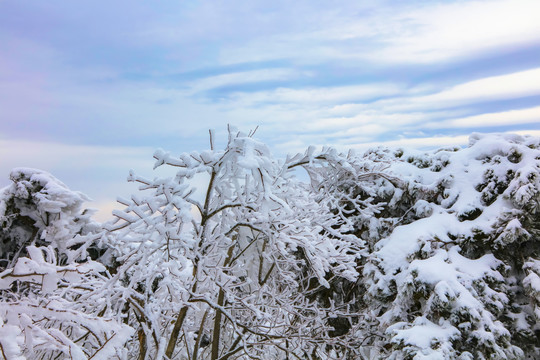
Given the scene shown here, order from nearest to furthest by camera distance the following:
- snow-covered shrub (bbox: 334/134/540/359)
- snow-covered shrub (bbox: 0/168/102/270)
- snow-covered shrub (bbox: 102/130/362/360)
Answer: snow-covered shrub (bbox: 102/130/362/360), snow-covered shrub (bbox: 334/134/540/359), snow-covered shrub (bbox: 0/168/102/270)

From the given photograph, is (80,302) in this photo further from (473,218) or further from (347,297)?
(473,218)

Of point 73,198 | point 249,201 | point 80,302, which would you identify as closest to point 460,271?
point 249,201

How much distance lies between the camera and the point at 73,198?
7.12 meters

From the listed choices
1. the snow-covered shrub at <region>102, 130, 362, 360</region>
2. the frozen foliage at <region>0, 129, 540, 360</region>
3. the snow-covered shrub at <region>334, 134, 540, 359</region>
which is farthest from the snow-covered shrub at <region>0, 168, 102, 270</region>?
the snow-covered shrub at <region>334, 134, 540, 359</region>

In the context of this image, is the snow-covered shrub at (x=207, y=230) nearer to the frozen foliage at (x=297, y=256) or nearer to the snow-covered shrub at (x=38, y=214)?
the frozen foliage at (x=297, y=256)

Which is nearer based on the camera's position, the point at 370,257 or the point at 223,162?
the point at 223,162

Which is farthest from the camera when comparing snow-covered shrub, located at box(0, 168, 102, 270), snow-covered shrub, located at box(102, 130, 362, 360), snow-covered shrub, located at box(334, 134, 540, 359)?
snow-covered shrub, located at box(0, 168, 102, 270)

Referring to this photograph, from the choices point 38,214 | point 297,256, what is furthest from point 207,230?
point 38,214

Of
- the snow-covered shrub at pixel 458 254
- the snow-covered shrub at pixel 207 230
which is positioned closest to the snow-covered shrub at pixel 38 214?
the snow-covered shrub at pixel 207 230

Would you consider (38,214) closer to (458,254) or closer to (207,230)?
(207,230)

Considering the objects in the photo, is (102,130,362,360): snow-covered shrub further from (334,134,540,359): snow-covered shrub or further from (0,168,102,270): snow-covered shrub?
(0,168,102,270): snow-covered shrub

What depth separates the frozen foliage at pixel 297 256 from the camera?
4129mm

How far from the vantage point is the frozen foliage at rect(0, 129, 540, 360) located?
4129mm

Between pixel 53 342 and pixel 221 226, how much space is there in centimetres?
242
